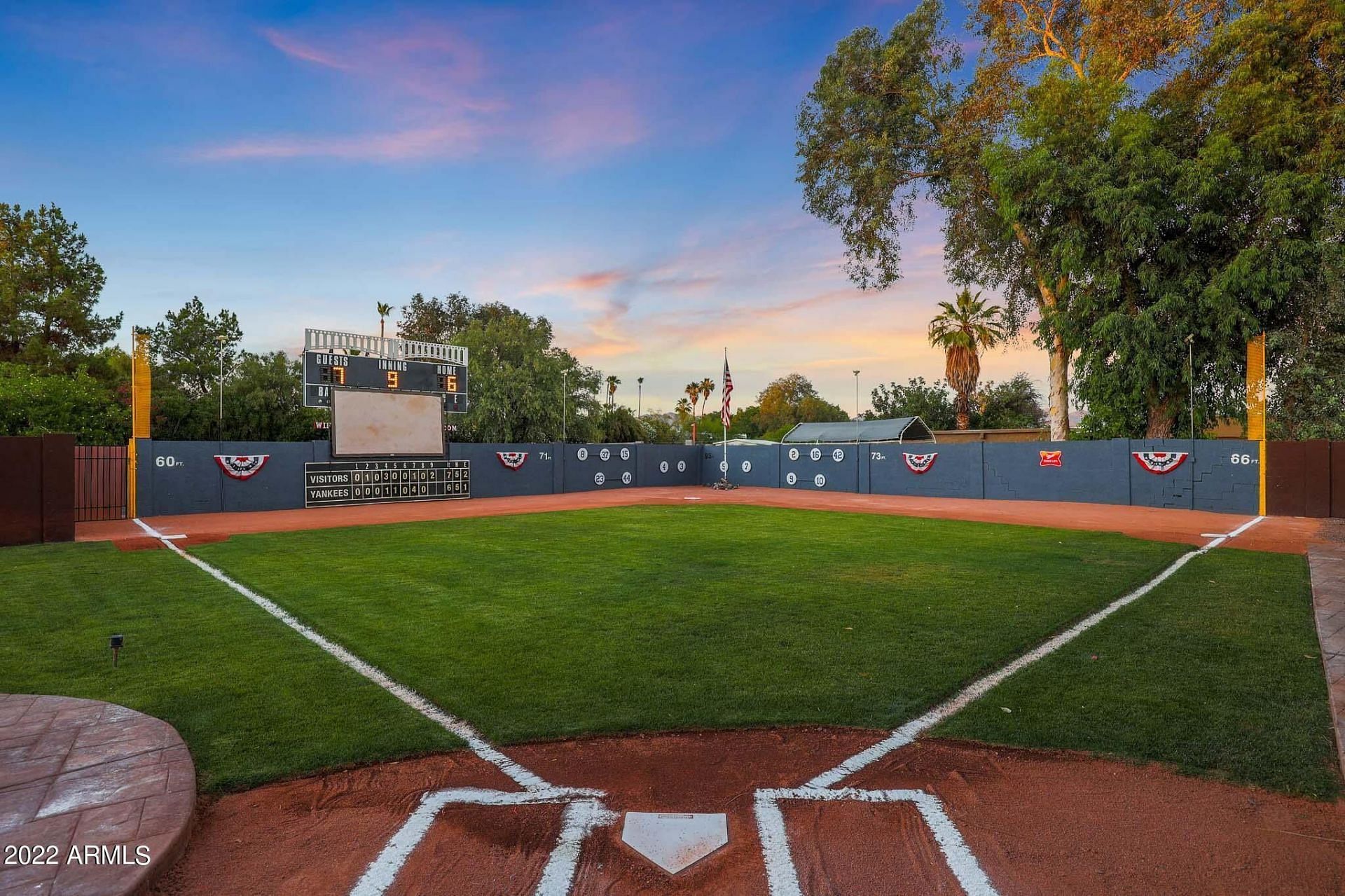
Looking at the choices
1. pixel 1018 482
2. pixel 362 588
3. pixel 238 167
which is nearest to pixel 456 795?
pixel 362 588

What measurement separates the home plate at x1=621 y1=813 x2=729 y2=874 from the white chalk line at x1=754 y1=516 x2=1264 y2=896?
0.68ft

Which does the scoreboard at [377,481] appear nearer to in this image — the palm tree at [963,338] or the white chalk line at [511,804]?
the white chalk line at [511,804]

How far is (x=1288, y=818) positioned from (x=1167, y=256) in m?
22.6

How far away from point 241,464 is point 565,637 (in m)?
18.3

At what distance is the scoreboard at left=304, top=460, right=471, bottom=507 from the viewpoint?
2044 centimetres

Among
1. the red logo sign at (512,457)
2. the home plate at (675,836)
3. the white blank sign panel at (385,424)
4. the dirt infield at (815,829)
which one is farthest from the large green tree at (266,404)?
the home plate at (675,836)

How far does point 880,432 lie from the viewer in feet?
120

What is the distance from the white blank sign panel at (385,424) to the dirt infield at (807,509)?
1823 millimetres

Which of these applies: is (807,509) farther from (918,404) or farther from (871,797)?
(918,404)

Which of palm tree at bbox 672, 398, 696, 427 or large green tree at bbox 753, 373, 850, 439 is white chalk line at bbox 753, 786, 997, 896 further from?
palm tree at bbox 672, 398, 696, 427

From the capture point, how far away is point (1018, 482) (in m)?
22.9

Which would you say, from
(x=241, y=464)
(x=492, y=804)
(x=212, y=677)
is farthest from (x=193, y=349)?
(x=492, y=804)

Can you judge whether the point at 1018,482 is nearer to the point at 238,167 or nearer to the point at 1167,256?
the point at 1167,256

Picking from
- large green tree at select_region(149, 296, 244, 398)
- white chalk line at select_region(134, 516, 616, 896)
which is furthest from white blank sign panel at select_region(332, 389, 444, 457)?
large green tree at select_region(149, 296, 244, 398)
